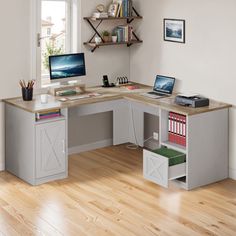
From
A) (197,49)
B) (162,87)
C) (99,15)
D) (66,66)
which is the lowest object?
(162,87)

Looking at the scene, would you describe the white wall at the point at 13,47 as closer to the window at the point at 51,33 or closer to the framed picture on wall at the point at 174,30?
the window at the point at 51,33

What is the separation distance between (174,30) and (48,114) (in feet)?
5.20

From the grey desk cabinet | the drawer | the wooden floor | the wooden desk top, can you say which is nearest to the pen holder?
the wooden desk top

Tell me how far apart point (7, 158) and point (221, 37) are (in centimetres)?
235

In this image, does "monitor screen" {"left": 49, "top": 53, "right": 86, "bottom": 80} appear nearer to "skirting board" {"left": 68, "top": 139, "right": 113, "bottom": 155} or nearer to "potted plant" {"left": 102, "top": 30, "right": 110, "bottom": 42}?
"potted plant" {"left": 102, "top": 30, "right": 110, "bottom": 42}

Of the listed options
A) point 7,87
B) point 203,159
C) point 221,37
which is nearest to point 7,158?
point 7,87

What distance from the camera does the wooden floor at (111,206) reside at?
434cm

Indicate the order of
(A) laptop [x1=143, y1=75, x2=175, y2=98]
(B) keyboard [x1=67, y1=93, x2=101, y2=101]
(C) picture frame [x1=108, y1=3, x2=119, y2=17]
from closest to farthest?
(B) keyboard [x1=67, y1=93, x2=101, y2=101] < (A) laptop [x1=143, y1=75, x2=175, y2=98] < (C) picture frame [x1=108, y1=3, x2=119, y2=17]

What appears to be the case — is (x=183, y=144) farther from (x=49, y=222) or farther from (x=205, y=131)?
(x=49, y=222)

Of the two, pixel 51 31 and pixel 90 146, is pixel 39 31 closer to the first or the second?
pixel 51 31

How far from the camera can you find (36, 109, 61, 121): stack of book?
17.0 feet

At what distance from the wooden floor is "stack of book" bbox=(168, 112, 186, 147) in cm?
45

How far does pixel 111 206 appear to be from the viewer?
4781 millimetres

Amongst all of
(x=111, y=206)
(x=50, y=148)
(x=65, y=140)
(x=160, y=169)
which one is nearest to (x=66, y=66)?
(x=65, y=140)
